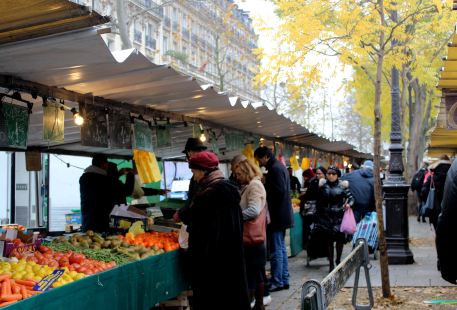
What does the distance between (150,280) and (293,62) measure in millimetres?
6786

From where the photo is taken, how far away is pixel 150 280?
244 inches

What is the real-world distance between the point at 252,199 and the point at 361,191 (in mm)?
5401

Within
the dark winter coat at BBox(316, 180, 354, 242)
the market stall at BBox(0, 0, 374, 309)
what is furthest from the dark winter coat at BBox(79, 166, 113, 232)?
the dark winter coat at BBox(316, 180, 354, 242)

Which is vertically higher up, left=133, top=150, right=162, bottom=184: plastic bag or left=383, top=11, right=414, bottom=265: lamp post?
left=133, top=150, right=162, bottom=184: plastic bag

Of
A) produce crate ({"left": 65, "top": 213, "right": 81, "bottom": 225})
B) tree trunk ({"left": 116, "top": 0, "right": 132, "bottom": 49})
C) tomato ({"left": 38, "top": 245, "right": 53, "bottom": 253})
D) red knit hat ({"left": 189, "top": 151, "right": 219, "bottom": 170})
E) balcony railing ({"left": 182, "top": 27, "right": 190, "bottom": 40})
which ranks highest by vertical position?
balcony railing ({"left": 182, "top": 27, "right": 190, "bottom": 40})

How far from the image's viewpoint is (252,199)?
6906 millimetres

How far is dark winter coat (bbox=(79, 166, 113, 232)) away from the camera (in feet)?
30.6

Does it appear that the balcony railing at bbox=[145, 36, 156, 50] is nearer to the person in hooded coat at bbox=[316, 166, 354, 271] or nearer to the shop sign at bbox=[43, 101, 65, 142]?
the person in hooded coat at bbox=[316, 166, 354, 271]

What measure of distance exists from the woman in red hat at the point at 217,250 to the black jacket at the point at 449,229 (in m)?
1.99

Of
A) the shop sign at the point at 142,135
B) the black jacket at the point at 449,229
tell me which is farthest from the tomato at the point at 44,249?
the black jacket at the point at 449,229

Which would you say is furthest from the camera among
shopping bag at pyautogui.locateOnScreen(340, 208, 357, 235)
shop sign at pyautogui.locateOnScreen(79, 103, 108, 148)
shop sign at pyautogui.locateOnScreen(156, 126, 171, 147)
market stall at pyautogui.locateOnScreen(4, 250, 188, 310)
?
shopping bag at pyautogui.locateOnScreen(340, 208, 357, 235)

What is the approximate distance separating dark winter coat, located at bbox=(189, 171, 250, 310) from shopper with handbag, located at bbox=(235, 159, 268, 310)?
4.77 feet

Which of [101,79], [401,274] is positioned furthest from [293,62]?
[101,79]

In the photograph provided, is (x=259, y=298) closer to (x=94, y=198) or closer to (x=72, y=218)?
(x=94, y=198)
